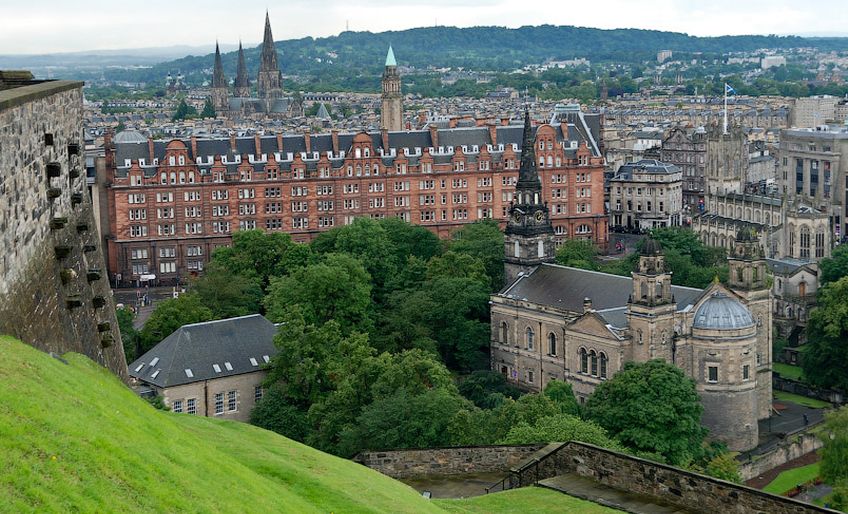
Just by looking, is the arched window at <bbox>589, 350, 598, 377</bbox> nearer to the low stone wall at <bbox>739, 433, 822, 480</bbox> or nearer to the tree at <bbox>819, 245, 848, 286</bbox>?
the low stone wall at <bbox>739, 433, 822, 480</bbox>

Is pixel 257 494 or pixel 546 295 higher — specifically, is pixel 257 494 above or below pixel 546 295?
above

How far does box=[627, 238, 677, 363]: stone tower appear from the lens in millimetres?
81500

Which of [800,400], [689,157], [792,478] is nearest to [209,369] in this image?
[792,478]

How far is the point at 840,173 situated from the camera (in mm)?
160625

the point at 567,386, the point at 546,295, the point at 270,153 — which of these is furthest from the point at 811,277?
the point at 270,153

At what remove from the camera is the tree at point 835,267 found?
115 meters

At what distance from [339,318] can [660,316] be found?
2384 centimetres

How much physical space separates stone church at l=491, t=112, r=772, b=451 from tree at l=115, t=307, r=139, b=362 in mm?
25013

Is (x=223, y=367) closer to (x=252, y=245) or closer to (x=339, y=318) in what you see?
(x=339, y=318)

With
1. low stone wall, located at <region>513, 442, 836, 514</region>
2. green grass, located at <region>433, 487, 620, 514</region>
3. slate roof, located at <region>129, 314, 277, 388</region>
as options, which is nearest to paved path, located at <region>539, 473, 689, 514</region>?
low stone wall, located at <region>513, 442, 836, 514</region>

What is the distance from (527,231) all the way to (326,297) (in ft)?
50.0

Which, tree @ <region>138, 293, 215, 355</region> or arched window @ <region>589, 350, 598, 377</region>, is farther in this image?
tree @ <region>138, 293, 215, 355</region>

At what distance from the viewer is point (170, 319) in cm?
9244

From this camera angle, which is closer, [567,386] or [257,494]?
[257,494]
